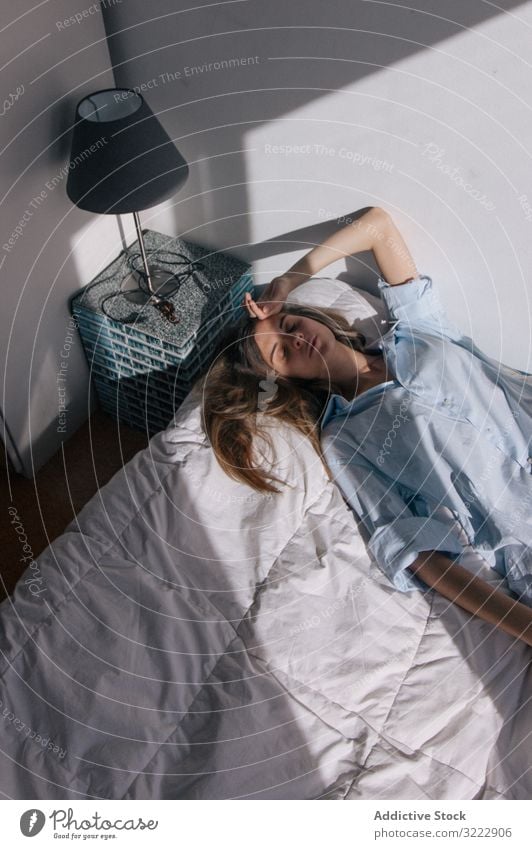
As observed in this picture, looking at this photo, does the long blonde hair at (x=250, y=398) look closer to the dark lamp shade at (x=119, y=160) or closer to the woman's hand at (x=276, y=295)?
the woman's hand at (x=276, y=295)

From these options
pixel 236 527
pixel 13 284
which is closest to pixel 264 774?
pixel 236 527

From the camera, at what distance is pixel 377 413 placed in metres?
1.41

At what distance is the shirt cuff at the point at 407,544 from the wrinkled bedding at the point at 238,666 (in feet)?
0.09

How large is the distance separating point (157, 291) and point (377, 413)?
596 millimetres

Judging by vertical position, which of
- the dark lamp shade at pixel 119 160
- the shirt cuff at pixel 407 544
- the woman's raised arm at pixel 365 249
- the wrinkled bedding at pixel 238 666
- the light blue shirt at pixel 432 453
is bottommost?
the wrinkled bedding at pixel 238 666

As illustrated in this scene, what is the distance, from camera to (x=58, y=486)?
5.78 feet

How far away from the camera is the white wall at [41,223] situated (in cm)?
134

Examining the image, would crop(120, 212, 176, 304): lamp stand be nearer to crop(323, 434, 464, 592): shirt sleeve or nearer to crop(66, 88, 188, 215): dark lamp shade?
crop(66, 88, 188, 215): dark lamp shade

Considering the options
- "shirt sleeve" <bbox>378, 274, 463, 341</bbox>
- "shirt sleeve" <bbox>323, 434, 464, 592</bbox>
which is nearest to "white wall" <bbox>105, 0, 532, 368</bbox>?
"shirt sleeve" <bbox>378, 274, 463, 341</bbox>

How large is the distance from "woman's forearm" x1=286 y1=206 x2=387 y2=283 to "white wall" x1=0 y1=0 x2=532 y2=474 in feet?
0.17

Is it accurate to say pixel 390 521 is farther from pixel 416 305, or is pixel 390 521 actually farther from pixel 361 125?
pixel 361 125

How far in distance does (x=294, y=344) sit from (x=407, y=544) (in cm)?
43

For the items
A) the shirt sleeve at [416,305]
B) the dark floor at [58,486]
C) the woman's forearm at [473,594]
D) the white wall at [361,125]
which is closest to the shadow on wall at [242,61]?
the white wall at [361,125]

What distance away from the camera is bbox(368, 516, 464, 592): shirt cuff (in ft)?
4.01
